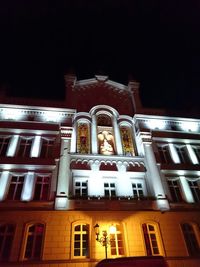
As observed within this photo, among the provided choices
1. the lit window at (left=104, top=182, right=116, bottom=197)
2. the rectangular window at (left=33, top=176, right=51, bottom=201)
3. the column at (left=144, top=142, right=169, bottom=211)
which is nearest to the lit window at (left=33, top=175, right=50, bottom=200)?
the rectangular window at (left=33, top=176, right=51, bottom=201)

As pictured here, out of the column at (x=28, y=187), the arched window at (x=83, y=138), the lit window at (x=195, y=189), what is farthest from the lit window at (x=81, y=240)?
the lit window at (x=195, y=189)

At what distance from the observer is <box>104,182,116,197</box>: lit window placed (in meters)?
18.2

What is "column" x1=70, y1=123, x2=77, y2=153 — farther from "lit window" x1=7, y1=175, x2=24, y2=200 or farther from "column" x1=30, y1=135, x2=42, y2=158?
"lit window" x1=7, y1=175, x2=24, y2=200

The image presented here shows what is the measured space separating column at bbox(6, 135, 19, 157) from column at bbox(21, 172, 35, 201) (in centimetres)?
252

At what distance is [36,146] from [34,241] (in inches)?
317

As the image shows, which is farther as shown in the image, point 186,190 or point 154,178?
point 186,190

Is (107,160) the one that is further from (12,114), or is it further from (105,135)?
(12,114)

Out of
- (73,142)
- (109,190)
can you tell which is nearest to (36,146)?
(73,142)

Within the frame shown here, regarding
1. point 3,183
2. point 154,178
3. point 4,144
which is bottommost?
point 3,183

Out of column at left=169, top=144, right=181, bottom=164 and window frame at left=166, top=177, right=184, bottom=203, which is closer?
window frame at left=166, top=177, right=184, bottom=203

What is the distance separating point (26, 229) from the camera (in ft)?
49.3

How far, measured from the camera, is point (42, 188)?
1745 centimetres

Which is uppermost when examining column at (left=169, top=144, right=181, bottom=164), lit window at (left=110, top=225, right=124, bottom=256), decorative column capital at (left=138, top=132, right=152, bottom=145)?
decorative column capital at (left=138, top=132, right=152, bottom=145)

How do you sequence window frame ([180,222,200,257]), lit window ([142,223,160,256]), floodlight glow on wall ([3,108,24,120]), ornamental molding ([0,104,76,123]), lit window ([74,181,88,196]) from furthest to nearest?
1. ornamental molding ([0,104,76,123])
2. floodlight glow on wall ([3,108,24,120])
3. lit window ([74,181,88,196])
4. window frame ([180,222,200,257])
5. lit window ([142,223,160,256])
